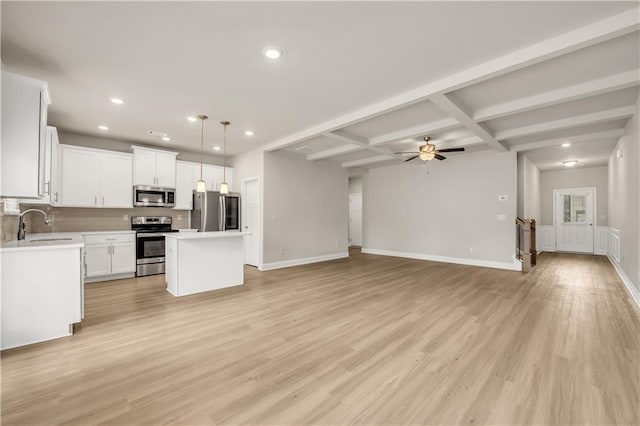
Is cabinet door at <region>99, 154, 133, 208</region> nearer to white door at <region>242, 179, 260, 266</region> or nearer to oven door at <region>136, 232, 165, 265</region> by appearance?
oven door at <region>136, 232, 165, 265</region>

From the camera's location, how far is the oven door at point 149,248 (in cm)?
544

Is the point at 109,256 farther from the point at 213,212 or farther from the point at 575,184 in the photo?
the point at 575,184

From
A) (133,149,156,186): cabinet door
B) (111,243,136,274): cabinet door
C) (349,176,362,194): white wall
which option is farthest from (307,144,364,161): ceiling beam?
(111,243,136,274): cabinet door

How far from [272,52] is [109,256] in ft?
15.9

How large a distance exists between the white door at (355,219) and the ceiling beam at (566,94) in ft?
22.9

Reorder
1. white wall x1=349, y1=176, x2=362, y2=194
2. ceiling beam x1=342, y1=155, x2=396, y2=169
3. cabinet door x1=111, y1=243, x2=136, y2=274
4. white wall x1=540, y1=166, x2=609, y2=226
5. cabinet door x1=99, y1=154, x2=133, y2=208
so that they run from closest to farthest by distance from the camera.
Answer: cabinet door x1=111, y1=243, x2=136, y2=274
cabinet door x1=99, y1=154, x2=133, y2=208
ceiling beam x1=342, y1=155, x2=396, y2=169
white wall x1=540, y1=166, x2=609, y2=226
white wall x1=349, y1=176, x2=362, y2=194

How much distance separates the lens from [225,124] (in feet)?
16.0

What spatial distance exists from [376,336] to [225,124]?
4.20 m

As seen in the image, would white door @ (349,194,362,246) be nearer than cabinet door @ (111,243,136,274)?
No

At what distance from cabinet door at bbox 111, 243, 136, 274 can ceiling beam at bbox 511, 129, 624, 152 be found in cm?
842

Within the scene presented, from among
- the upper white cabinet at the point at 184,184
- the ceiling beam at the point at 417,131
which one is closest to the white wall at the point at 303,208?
the upper white cabinet at the point at 184,184

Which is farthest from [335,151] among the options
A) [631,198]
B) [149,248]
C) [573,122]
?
[631,198]

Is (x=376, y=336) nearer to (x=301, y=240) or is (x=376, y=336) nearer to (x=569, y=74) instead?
(x=569, y=74)

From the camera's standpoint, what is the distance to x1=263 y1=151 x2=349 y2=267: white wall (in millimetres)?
6441
